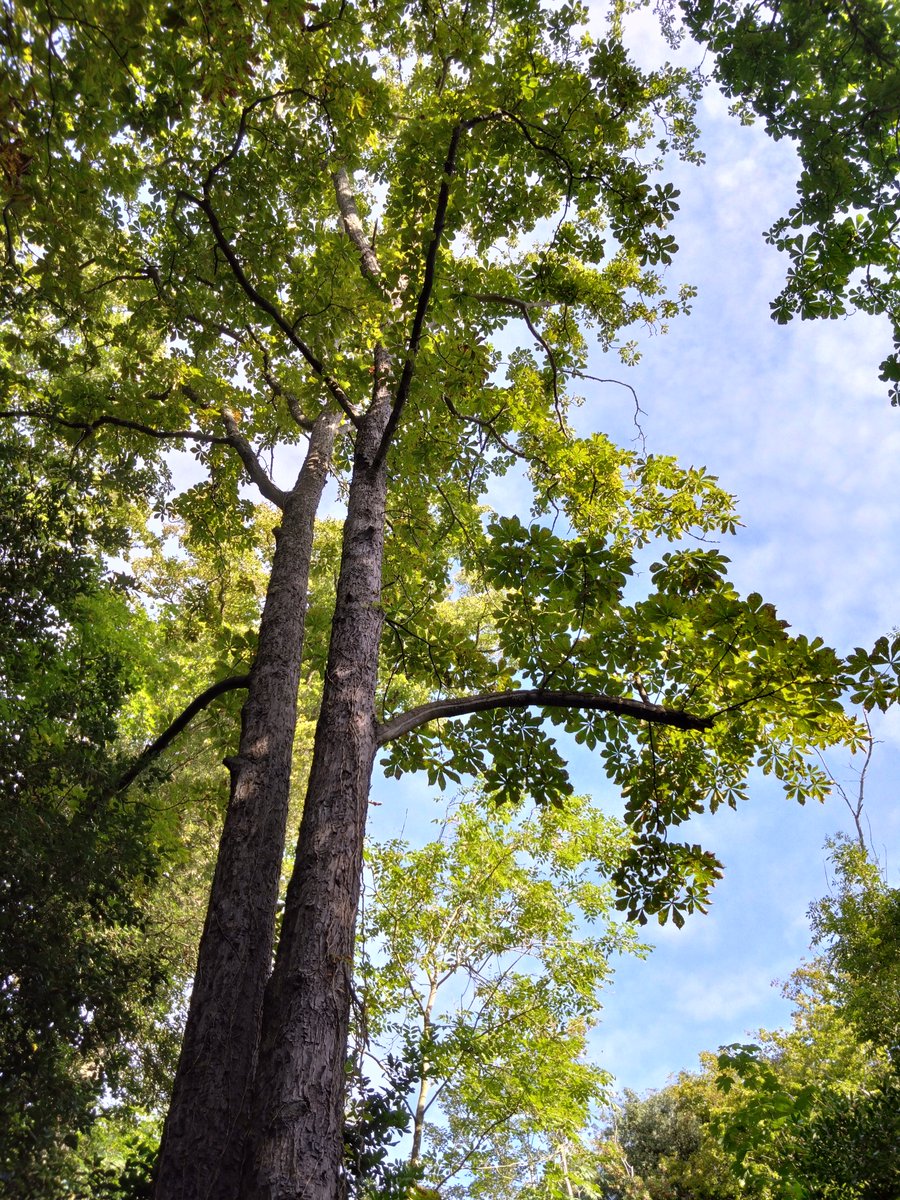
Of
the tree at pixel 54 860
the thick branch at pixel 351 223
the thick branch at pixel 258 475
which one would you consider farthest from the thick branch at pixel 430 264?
the tree at pixel 54 860

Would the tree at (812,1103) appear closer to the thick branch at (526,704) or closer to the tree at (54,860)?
the thick branch at (526,704)

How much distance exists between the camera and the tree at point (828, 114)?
11.8 feet

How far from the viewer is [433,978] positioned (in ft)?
30.0

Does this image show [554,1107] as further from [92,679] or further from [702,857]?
[92,679]

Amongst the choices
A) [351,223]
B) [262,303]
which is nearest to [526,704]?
[262,303]

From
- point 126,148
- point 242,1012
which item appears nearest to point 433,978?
point 242,1012

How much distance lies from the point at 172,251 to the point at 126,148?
2.57 feet

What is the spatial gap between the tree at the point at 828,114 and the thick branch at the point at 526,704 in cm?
250

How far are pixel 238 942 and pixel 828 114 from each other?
5.25 m

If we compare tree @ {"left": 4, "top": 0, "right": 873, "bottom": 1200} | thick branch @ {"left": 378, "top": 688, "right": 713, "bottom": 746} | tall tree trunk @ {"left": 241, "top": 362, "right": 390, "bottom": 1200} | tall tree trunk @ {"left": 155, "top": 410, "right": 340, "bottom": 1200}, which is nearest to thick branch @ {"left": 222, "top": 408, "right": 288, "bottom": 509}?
tree @ {"left": 4, "top": 0, "right": 873, "bottom": 1200}

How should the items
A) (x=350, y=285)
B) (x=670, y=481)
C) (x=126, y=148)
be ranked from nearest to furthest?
(x=126, y=148) < (x=350, y=285) < (x=670, y=481)

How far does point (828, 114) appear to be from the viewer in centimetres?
378

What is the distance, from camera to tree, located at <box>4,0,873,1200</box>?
2525 millimetres

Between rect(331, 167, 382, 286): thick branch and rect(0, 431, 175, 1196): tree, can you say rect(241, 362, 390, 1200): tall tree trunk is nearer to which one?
rect(0, 431, 175, 1196): tree
